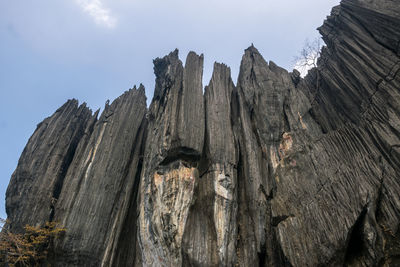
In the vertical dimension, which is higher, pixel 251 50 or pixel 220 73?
pixel 251 50

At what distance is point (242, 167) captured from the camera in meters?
12.1

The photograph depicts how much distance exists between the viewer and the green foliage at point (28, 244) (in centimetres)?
1112

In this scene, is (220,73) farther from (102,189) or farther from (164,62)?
(102,189)

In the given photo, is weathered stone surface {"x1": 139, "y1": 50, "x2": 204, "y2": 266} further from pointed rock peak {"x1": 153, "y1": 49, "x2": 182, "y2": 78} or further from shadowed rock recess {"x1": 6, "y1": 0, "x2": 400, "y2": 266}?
pointed rock peak {"x1": 153, "y1": 49, "x2": 182, "y2": 78}

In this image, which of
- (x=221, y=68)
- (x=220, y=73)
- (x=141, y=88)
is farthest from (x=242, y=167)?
(x=141, y=88)

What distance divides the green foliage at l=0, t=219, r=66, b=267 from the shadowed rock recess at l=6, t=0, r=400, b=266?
70cm

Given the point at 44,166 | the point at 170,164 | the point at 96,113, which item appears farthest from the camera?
the point at 96,113

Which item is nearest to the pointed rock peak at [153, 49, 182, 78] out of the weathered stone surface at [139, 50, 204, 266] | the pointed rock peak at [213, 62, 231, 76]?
the weathered stone surface at [139, 50, 204, 266]

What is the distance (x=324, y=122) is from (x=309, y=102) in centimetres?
154

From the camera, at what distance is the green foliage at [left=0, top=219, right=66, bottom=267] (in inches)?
438

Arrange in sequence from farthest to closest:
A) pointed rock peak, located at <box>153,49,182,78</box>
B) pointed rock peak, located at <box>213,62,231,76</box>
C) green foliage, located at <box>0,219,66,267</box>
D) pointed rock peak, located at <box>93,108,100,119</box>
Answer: pointed rock peak, located at <box>93,108,100,119</box>, pointed rock peak, located at <box>213,62,231,76</box>, pointed rock peak, located at <box>153,49,182,78</box>, green foliage, located at <box>0,219,66,267</box>

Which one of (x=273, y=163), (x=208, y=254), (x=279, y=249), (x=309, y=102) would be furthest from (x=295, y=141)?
(x=208, y=254)

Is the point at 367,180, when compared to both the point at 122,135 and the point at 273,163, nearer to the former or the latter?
the point at 273,163

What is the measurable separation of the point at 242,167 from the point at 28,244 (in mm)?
10590
